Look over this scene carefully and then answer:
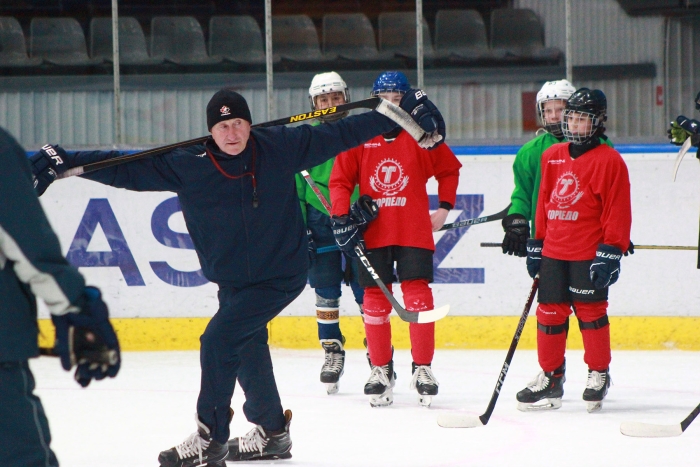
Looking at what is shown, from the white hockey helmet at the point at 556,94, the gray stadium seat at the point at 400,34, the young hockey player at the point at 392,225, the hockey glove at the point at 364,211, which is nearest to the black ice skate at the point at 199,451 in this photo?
the young hockey player at the point at 392,225

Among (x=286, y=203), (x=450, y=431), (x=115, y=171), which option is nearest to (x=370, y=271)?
(x=450, y=431)

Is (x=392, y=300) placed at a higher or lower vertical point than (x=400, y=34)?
lower

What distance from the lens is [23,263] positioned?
1.82 meters

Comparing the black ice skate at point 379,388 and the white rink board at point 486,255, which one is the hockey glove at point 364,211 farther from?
the white rink board at point 486,255

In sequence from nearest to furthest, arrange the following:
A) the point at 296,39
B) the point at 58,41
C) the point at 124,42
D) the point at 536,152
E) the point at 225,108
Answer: the point at 225,108, the point at 536,152, the point at 124,42, the point at 296,39, the point at 58,41

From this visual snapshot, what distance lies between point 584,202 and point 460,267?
5.94ft

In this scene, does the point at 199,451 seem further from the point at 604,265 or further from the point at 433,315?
the point at 604,265

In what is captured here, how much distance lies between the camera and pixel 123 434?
146 inches

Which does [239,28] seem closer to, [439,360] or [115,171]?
[439,360]

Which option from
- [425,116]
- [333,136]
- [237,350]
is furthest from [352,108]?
Result: [237,350]

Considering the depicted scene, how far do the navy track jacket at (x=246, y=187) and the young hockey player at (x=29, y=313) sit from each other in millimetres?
1064

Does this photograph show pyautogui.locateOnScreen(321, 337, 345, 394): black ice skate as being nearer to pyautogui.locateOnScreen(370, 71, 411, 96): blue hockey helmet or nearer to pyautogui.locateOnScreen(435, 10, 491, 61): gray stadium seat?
pyautogui.locateOnScreen(370, 71, 411, 96): blue hockey helmet

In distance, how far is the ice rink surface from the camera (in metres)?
3.32

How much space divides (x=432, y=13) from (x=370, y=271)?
121 inches
